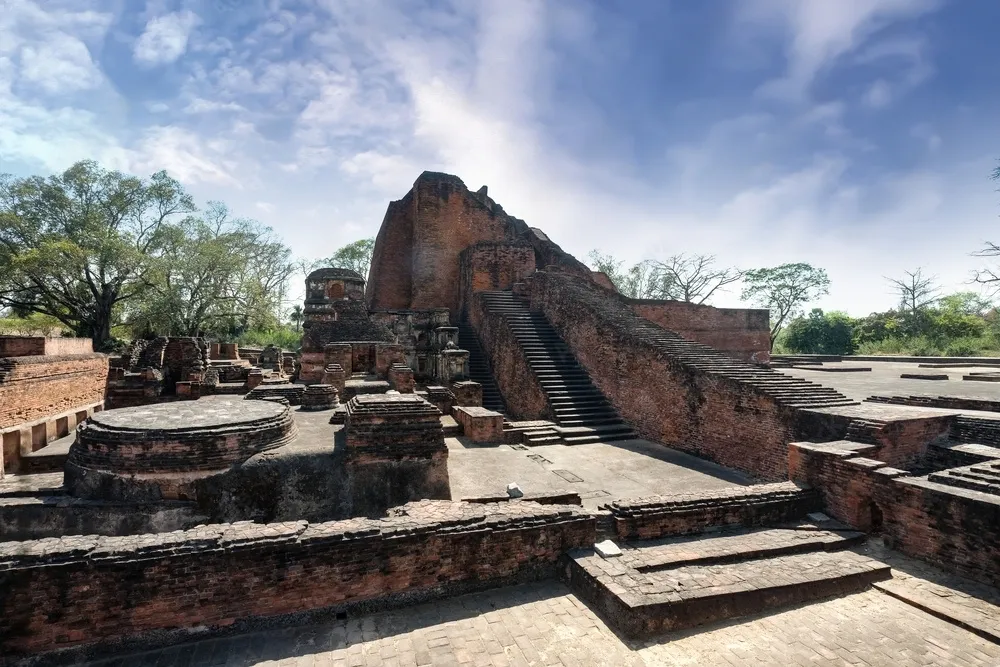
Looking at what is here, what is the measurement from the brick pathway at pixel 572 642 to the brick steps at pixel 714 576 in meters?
0.12

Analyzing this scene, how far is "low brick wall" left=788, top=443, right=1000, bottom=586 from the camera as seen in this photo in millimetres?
4305

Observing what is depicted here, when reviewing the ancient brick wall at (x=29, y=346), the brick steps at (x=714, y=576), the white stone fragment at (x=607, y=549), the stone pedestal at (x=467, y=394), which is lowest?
the brick steps at (x=714, y=576)

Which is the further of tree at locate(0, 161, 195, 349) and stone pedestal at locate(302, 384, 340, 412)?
tree at locate(0, 161, 195, 349)

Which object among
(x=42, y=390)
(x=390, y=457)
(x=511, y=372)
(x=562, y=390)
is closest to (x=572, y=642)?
(x=390, y=457)

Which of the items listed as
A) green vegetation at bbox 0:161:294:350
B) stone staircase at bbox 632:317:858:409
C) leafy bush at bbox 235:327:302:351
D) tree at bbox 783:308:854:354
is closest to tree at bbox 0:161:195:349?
green vegetation at bbox 0:161:294:350

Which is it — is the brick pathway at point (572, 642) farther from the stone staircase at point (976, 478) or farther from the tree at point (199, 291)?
the tree at point (199, 291)

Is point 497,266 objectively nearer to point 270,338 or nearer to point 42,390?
point 42,390

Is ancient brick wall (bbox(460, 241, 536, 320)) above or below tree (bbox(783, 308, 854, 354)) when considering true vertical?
above

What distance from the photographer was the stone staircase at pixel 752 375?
24.1 feet

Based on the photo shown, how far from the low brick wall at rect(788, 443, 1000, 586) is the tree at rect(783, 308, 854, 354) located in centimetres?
3145

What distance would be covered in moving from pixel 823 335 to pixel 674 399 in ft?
97.7

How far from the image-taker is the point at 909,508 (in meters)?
4.83

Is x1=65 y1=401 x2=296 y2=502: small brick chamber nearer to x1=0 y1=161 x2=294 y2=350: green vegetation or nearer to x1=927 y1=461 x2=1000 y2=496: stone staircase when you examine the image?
x1=927 y1=461 x2=1000 y2=496: stone staircase

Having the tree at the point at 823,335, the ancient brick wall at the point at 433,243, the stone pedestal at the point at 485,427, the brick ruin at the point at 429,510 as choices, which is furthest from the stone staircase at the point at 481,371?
the tree at the point at 823,335
